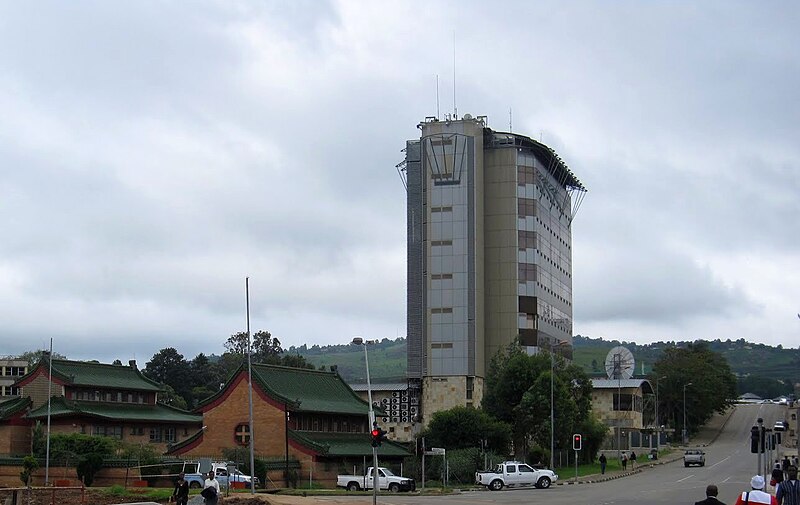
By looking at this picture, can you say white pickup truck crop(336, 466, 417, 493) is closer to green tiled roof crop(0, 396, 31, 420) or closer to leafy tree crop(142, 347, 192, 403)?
green tiled roof crop(0, 396, 31, 420)

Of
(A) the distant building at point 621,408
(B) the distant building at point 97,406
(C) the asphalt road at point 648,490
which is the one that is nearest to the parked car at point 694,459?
(C) the asphalt road at point 648,490

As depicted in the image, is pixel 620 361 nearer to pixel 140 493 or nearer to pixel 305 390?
pixel 305 390

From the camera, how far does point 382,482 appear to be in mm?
62406

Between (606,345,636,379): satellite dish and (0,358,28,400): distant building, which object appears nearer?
(606,345,636,379): satellite dish

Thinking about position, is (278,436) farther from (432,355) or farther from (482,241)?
(482,241)

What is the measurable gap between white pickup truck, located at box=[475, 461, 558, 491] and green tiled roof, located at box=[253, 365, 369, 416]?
1674 cm

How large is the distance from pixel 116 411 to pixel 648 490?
48.6 metres

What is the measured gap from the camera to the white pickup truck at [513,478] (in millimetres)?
64938

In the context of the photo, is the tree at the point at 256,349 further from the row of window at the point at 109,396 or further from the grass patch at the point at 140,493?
the grass patch at the point at 140,493

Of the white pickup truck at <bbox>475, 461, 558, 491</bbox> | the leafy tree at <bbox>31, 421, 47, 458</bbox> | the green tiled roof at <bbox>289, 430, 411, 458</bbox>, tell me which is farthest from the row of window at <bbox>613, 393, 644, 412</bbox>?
the leafy tree at <bbox>31, 421, 47, 458</bbox>

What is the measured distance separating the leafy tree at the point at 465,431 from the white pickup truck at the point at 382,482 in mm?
12202

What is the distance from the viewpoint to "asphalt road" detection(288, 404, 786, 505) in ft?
156

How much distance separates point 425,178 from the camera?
4306 inches

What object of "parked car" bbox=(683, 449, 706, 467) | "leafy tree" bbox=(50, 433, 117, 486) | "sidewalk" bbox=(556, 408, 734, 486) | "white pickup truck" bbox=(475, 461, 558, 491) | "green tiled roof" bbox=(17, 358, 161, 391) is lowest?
"sidewalk" bbox=(556, 408, 734, 486)
